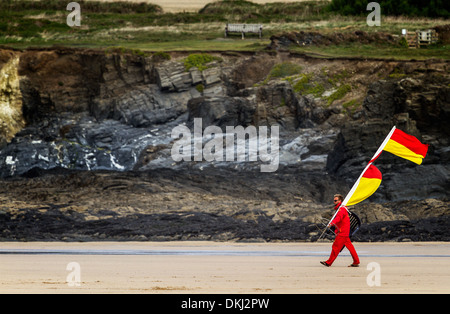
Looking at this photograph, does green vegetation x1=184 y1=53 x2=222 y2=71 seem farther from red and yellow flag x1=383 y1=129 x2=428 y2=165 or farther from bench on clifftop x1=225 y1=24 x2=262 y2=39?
red and yellow flag x1=383 y1=129 x2=428 y2=165

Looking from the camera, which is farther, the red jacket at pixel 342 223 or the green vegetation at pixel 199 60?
the green vegetation at pixel 199 60

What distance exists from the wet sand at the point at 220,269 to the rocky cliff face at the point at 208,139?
3.77 metres

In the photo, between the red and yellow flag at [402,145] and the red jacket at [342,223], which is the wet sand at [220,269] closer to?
the red jacket at [342,223]

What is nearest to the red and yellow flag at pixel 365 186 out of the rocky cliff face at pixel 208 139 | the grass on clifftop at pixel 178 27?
the rocky cliff face at pixel 208 139

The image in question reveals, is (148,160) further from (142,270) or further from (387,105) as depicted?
(142,270)

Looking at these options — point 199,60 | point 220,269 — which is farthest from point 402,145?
point 199,60

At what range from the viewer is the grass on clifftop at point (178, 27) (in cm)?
5488

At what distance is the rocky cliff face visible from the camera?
2991cm

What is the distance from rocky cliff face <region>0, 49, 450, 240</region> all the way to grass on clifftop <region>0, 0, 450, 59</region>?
2.72 m

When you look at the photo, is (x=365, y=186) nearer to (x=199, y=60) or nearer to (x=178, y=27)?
(x=199, y=60)

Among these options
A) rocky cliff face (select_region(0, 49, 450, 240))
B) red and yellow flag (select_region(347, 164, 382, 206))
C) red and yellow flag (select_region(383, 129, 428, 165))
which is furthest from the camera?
rocky cliff face (select_region(0, 49, 450, 240))

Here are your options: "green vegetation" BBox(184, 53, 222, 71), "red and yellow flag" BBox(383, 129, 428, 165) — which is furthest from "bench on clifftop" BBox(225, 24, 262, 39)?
"red and yellow flag" BBox(383, 129, 428, 165)

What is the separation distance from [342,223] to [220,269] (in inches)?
106
